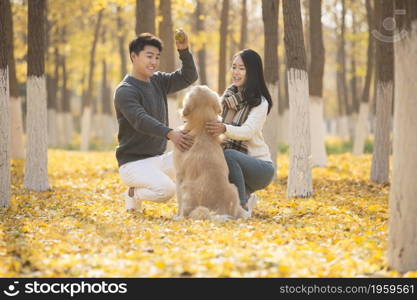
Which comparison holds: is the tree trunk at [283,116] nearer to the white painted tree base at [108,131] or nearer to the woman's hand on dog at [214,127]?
the white painted tree base at [108,131]

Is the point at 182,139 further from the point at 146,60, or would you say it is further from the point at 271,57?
the point at 271,57

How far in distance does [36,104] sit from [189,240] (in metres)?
5.89

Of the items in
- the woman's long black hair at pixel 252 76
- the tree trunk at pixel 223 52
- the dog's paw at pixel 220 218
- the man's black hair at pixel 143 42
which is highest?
the tree trunk at pixel 223 52

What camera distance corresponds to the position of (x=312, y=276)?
4.53m

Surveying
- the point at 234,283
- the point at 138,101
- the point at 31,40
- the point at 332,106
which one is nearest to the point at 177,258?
the point at 234,283

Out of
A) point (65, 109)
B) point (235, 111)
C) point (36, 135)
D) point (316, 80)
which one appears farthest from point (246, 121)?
point (65, 109)

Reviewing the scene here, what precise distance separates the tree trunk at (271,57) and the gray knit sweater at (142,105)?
452 cm

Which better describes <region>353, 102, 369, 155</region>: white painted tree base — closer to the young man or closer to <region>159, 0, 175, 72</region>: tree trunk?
<region>159, 0, 175, 72</region>: tree trunk

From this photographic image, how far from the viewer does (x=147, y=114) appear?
721cm

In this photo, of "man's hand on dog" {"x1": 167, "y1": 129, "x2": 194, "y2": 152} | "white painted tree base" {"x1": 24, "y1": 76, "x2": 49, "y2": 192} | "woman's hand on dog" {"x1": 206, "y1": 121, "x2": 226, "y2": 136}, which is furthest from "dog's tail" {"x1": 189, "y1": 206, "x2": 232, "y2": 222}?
"white painted tree base" {"x1": 24, "y1": 76, "x2": 49, "y2": 192}

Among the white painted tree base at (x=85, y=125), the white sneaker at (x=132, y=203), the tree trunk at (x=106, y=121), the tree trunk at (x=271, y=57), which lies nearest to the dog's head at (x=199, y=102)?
the white sneaker at (x=132, y=203)

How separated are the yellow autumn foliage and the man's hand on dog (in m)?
0.87

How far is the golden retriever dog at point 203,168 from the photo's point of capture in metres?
6.45

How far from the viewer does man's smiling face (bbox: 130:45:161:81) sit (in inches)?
298
